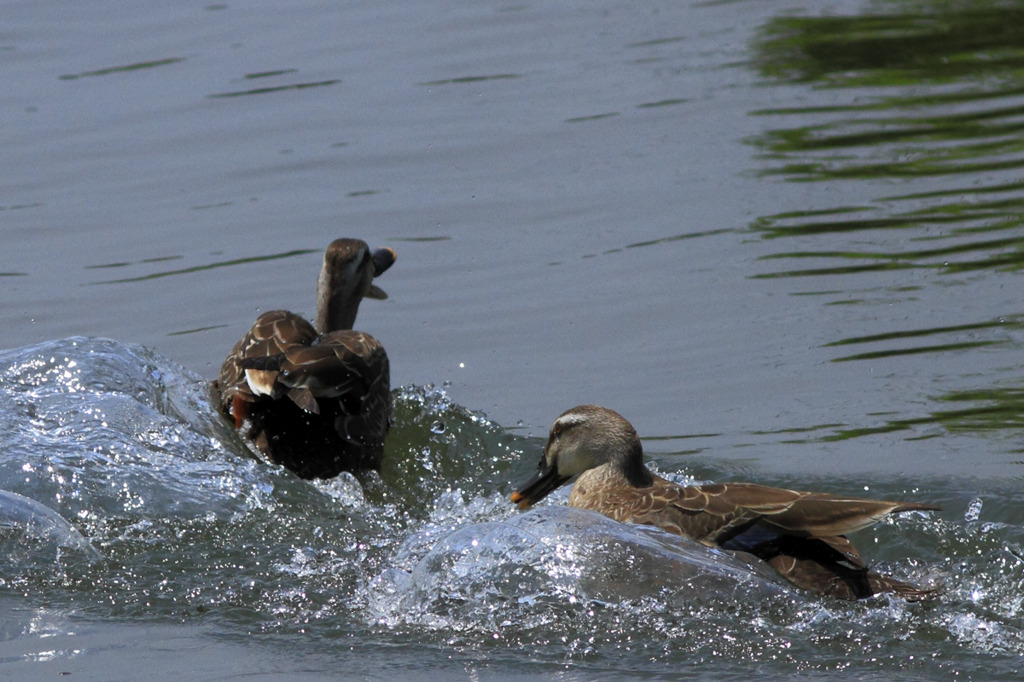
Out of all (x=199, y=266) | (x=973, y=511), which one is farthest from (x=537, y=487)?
(x=199, y=266)

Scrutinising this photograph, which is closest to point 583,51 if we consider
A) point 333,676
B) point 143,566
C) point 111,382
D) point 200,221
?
point 200,221

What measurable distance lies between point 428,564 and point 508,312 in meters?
4.22

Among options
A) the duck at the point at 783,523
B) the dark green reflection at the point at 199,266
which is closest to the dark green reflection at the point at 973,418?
the duck at the point at 783,523

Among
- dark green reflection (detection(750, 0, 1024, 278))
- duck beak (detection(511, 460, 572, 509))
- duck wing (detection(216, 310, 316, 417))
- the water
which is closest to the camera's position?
the water

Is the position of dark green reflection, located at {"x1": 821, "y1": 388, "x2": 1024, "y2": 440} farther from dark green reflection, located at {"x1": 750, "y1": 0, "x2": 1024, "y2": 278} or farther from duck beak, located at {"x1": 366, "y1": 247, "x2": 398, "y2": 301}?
duck beak, located at {"x1": 366, "y1": 247, "x2": 398, "y2": 301}

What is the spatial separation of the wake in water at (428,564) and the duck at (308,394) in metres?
0.14

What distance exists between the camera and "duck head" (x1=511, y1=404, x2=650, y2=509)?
742cm

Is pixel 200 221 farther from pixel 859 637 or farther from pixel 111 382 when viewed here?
pixel 859 637

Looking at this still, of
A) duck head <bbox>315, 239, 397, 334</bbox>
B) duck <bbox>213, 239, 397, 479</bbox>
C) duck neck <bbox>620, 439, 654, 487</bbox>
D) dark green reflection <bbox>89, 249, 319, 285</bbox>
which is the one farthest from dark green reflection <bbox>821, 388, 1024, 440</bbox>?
dark green reflection <bbox>89, 249, 319, 285</bbox>

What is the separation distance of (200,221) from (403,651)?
23.3 feet

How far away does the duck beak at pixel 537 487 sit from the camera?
25.6 ft

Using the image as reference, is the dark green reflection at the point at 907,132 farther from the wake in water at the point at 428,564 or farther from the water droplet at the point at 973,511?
the wake in water at the point at 428,564

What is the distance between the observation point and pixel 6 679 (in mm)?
5141

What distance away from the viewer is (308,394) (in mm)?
7812
